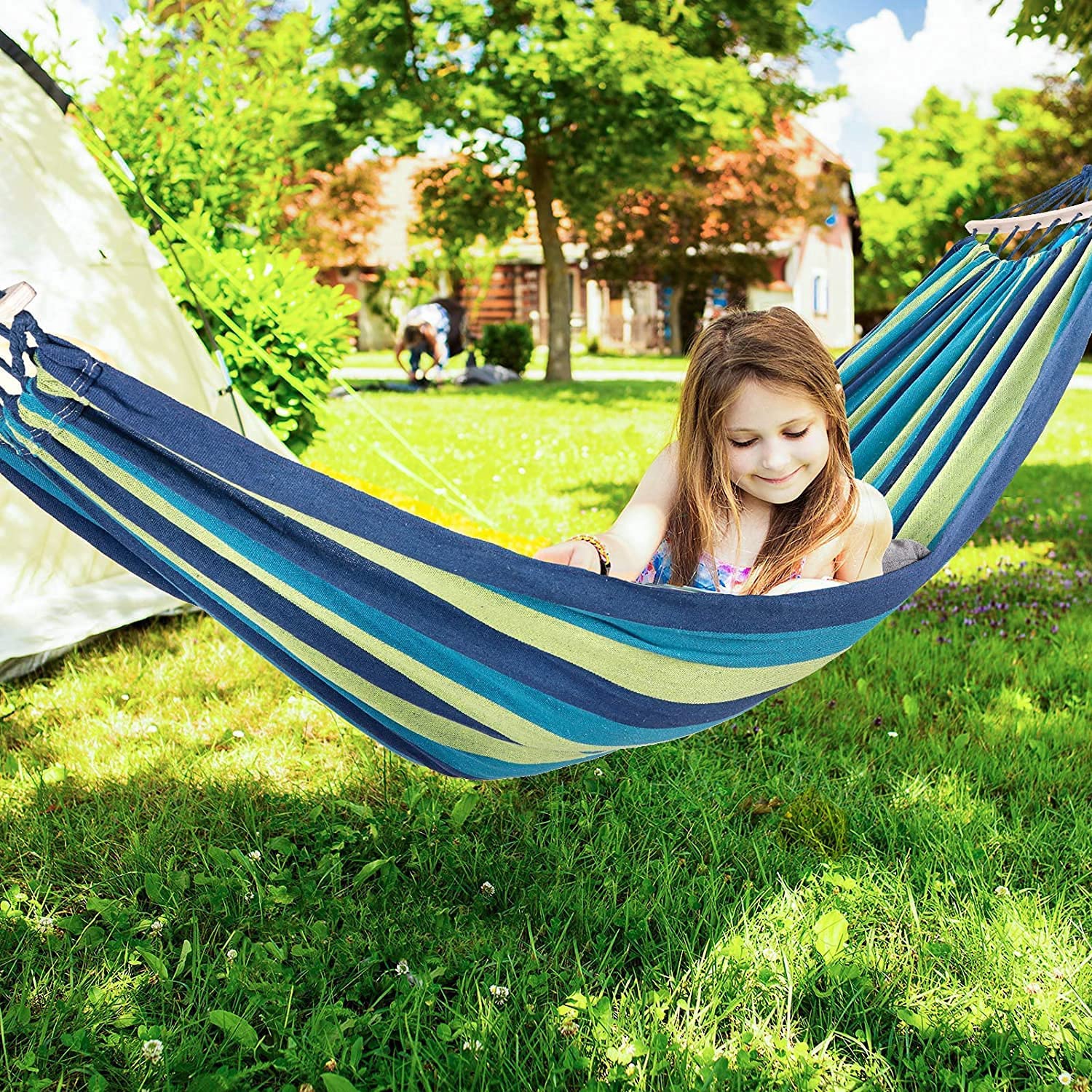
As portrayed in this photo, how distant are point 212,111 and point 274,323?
1403 millimetres

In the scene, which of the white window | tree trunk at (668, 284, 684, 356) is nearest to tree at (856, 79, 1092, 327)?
the white window

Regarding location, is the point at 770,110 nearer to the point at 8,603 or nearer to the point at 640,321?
the point at 640,321

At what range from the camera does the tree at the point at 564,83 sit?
35.4 ft

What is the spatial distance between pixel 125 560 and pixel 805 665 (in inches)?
40.6

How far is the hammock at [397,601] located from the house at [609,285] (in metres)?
17.4

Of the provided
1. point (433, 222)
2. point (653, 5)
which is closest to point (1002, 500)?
point (653, 5)

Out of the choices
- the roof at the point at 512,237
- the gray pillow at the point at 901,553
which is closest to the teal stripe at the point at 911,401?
the gray pillow at the point at 901,553

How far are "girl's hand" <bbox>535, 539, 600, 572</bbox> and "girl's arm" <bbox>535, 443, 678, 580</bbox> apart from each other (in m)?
0.08

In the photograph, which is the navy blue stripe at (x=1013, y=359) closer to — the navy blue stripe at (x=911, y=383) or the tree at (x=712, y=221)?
the navy blue stripe at (x=911, y=383)

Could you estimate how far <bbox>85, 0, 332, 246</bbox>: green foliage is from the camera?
487 centimetres

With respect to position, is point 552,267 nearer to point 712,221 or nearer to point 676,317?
point 712,221

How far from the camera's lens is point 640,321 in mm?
21891

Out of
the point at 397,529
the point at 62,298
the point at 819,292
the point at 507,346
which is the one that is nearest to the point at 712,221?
the point at 507,346

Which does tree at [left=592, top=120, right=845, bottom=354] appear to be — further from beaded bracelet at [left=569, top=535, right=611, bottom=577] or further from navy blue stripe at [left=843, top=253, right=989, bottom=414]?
beaded bracelet at [left=569, top=535, right=611, bottom=577]
